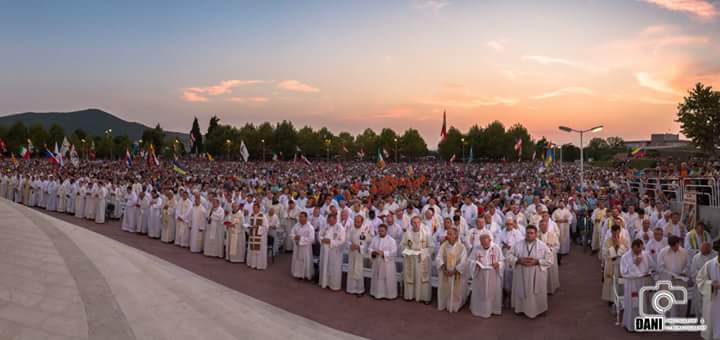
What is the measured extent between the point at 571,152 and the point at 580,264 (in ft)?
440

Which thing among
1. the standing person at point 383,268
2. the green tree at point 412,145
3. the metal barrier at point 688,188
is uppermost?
the green tree at point 412,145

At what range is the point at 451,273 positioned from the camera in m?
9.88

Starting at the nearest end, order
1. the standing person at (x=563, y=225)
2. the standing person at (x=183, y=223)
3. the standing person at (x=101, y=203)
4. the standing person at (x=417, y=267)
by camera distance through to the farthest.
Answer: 1. the standing person at (x=417, y=267)
2. the standing person at (x=563, y=225)
3. the standing person at (x=183, y=223)
4. the standing person at (x=101, y=203)

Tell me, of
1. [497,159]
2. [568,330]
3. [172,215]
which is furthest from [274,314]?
[497,159]

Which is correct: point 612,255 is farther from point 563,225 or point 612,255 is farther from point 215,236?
point 215,236

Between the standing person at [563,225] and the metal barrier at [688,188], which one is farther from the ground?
the metal barrier at [688,188]

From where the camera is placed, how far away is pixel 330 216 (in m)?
11.9

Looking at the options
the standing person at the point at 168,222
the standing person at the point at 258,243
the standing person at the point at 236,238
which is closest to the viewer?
the standing person at the point at 258,243

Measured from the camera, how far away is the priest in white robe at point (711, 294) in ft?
24.1

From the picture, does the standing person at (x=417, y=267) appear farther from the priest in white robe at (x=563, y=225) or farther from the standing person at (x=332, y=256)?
the priest in white robe at (x=563, y=225)

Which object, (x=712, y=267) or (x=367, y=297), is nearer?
(x=712, y=267)

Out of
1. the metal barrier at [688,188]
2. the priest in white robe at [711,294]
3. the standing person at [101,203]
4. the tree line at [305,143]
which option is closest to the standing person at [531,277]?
the priest in white robe at [711,294]

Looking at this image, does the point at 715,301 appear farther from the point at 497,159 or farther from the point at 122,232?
the point at 497,159

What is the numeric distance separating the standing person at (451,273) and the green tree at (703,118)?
1271 inches
